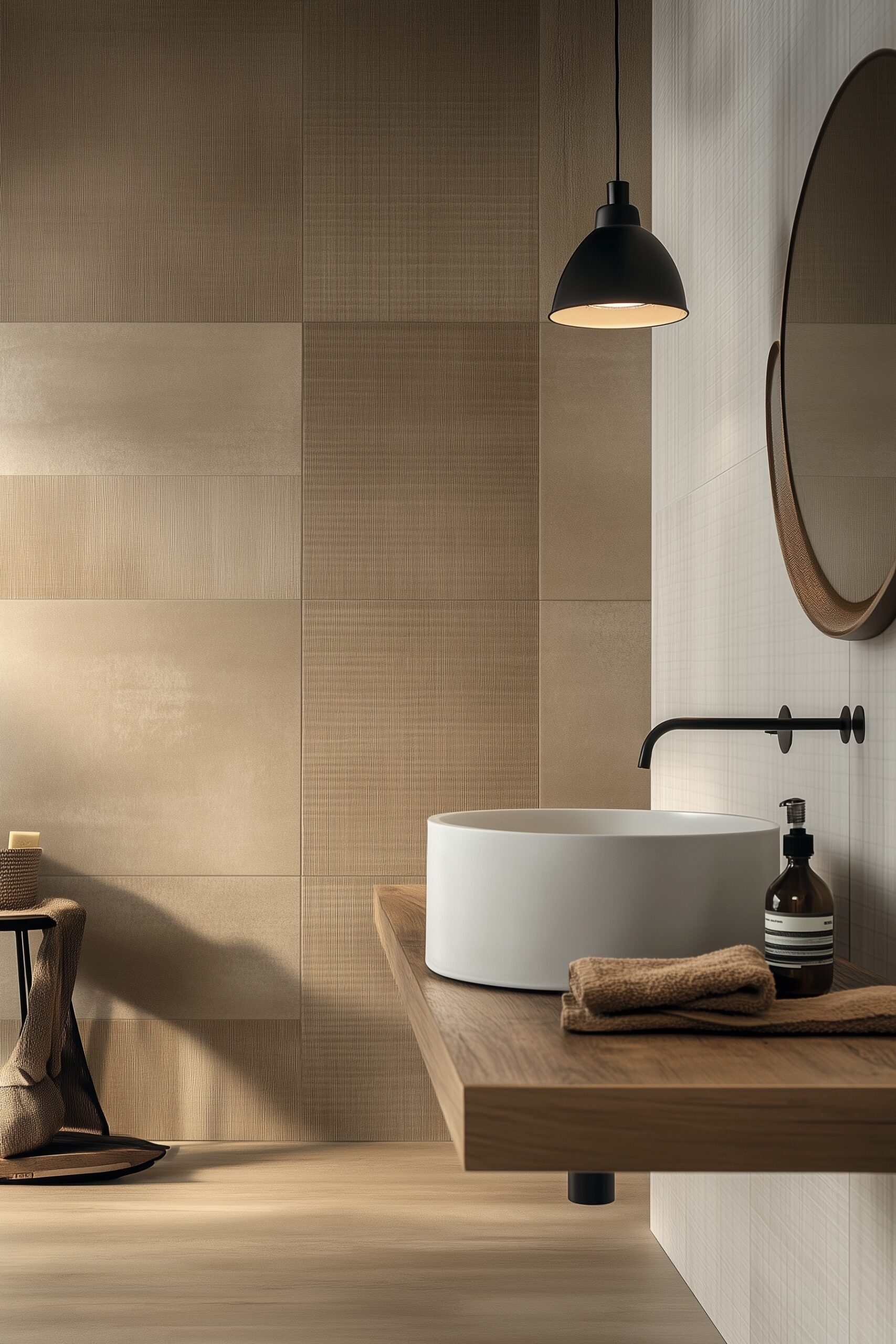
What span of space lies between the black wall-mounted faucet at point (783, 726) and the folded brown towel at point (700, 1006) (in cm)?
43

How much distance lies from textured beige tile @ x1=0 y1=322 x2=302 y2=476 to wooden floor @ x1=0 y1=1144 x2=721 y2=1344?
149cm

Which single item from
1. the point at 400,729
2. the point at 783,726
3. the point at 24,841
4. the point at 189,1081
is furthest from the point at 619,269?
the point at 189,1081

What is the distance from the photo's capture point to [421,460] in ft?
9.45

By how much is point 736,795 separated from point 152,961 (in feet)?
4.83

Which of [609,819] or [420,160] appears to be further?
[420,160]

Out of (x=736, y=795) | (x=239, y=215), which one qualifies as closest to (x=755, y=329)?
(x=736, y=795)

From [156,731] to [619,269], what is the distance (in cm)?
151

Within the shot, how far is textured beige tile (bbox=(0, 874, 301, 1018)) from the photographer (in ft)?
9.34

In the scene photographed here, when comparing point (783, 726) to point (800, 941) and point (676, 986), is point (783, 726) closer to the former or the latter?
point (800, 941)

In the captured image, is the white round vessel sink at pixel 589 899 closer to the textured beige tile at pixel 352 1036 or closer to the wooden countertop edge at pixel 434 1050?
the wooden countertop edge at pixel 434 1050

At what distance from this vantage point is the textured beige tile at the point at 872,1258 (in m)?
1.34

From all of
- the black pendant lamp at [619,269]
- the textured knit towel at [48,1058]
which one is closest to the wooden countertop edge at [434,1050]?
the black pendant lamp at [619,269]

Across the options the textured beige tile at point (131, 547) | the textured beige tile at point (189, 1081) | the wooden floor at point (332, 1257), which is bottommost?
the wooden floor at point (332, 1257)

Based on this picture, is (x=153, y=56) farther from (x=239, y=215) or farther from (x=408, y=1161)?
(x=408, y=1161)
